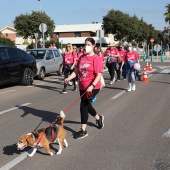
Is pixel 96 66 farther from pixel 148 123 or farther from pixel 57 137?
pixel 148 123

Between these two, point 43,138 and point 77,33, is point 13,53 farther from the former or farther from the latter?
point 77,33

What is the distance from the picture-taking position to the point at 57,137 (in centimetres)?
508

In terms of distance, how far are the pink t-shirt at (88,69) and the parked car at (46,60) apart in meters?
11.3

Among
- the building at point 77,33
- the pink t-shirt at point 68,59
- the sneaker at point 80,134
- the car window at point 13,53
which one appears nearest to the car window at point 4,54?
the car window at point 13,53

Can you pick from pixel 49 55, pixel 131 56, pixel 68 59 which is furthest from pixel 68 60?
pixel 49 55

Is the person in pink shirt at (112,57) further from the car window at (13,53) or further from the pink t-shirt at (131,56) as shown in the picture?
the car window at (13,53)

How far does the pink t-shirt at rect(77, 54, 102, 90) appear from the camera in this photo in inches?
232

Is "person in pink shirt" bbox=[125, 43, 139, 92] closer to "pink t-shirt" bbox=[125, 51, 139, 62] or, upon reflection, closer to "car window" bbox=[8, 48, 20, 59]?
"pink t-shirt" bbox=[125, 51, 139, 62]

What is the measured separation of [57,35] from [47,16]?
36.7 meters

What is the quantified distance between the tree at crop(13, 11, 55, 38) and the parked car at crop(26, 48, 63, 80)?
28.0 meters

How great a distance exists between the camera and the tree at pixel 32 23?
1823 inches

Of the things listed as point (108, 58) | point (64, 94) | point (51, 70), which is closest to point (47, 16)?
point (51, 70)

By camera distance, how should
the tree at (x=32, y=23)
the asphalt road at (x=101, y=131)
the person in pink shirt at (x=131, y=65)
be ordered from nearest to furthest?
the asphalt road at (x=101, y=131), the person in pink shirt at (x=131, y=65), the tree at (x=32, y=23)

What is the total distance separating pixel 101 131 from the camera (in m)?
6.50
